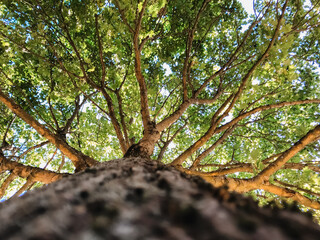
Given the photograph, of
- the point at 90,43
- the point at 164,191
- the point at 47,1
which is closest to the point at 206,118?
the point at 90,43

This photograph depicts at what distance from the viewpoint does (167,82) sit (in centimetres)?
688

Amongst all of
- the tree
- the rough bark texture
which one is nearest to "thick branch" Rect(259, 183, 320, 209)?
the tree

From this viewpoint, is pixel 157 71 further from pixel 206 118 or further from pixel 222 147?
pixel 222 147

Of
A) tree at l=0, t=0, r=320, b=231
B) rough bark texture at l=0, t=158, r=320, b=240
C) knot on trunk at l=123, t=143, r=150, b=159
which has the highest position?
tree at l=0, t=0, r=320, b=231

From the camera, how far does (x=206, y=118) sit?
702cm

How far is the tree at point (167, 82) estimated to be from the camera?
288cm

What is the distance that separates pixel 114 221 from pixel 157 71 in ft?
21.7

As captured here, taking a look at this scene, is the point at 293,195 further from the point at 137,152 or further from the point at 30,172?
the point at 30,172

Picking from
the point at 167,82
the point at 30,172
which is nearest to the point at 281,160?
the point at 30,172

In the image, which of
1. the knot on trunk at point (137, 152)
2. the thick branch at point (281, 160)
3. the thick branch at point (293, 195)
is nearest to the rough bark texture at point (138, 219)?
the knot on trunk at point (137, 152)

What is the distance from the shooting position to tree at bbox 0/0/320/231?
288cm

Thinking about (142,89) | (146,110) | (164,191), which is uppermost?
(142,89)

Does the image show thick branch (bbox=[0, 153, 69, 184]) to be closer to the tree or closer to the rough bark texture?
the tree

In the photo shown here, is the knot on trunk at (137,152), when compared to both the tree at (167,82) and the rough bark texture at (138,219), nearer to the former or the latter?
the tree at (167,82)
